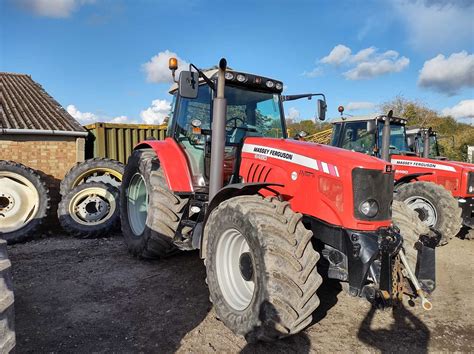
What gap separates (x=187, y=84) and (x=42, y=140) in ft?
18.1

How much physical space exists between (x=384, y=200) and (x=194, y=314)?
1978 mm

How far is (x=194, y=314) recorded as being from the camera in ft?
11.3

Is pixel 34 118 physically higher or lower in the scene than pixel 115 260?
higher

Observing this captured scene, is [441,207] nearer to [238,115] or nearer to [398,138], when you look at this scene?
[398,138]

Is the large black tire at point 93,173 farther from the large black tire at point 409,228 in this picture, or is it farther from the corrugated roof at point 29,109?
the large black tire at point 409,228

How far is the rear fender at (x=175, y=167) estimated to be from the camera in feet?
14.0

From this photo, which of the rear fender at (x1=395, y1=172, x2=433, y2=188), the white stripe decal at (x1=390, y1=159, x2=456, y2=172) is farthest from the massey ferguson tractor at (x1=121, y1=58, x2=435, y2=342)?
the white stripe decal at (x1=390, y1=159, x2=456, y2=172)

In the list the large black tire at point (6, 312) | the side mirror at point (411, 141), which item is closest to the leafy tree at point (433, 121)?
the side mirror at point (411, 141)

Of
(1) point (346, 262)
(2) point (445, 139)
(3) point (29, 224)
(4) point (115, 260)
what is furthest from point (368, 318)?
(2) point (445, 139)

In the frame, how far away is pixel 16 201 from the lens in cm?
641

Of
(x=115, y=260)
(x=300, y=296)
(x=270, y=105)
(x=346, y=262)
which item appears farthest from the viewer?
(x=115, y=260)

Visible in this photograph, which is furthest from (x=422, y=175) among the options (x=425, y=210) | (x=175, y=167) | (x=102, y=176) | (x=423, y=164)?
(x=102, y=176)

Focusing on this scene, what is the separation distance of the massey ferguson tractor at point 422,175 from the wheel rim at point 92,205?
4682mm

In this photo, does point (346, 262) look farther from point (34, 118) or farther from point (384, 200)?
point (34, 118)
